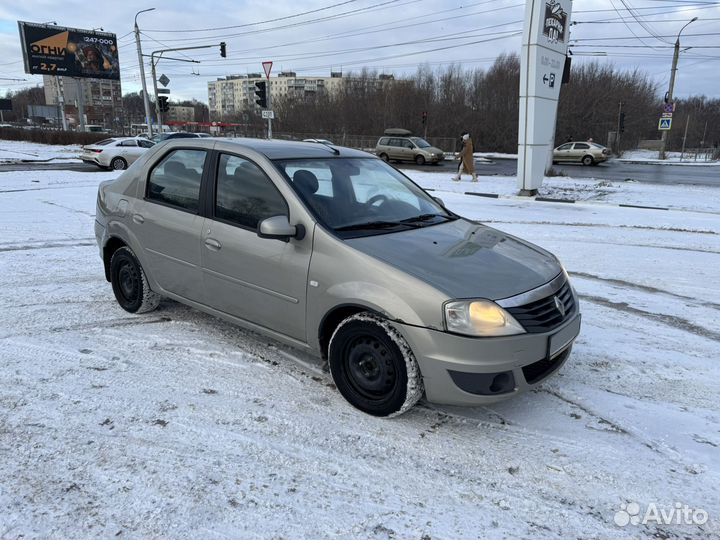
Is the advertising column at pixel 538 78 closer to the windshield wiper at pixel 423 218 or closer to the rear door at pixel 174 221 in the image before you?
the windshield wiper at pixel 423 218

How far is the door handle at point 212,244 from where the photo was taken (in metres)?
3.80

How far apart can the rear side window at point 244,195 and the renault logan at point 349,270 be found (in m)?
0.01

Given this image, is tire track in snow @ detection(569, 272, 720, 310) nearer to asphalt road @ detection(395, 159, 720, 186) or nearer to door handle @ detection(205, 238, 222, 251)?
door handle @ detection(205, 238, 222, 251)

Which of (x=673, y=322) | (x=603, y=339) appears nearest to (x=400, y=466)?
(x=603, y=339)

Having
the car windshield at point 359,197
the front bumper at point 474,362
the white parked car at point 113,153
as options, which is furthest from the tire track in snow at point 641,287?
the white parked car at point 113,153

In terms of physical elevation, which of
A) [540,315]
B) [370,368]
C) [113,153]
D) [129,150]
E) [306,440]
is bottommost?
[306,440]

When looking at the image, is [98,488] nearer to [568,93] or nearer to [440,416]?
[440,416]

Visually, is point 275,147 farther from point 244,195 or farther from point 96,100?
point 96,100

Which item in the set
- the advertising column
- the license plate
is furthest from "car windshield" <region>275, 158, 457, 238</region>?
the advertising column

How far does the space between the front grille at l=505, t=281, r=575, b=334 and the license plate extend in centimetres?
6

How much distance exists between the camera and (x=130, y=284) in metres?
4.74

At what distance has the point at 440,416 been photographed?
3.25m

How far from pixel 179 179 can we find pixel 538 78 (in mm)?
12401

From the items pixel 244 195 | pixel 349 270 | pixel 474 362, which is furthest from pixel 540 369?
pixel 244 195
